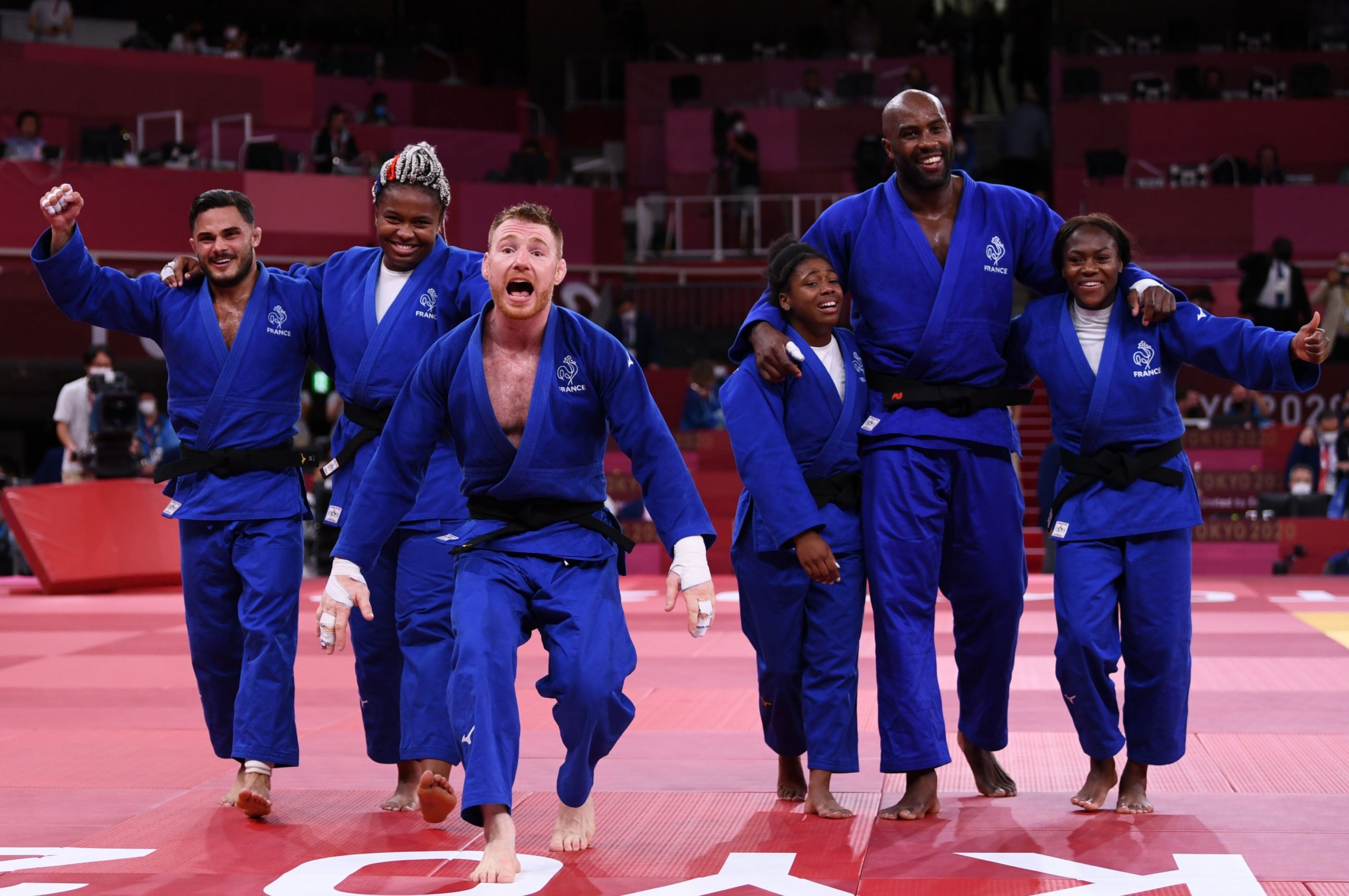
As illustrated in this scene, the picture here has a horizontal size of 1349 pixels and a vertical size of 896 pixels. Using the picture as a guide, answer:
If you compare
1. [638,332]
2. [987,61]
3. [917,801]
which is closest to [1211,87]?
[987,61]

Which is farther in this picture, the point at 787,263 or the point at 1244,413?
the point at 1244,413

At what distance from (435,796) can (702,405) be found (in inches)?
429

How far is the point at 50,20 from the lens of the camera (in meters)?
19.5

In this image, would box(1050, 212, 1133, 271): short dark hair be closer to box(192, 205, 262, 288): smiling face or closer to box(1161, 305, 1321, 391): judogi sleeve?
box(1161, 305, 1321, 391): judogi sleeve

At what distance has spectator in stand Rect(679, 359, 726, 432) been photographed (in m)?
14.4

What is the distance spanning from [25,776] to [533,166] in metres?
14.8

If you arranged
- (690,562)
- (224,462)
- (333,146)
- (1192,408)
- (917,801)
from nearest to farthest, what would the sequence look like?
(690,562) → (917,801) → (224,462) → (1192,408) → (333,146)

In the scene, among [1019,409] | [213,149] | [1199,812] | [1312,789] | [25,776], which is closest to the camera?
[1199,812]

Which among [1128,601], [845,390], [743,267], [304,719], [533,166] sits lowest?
[304,719]

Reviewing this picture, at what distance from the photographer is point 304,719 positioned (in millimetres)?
6238

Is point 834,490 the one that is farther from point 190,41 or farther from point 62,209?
point 190,41

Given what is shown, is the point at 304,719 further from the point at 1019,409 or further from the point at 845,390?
the point at 1019,409

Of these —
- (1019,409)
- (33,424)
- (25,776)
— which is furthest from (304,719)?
(33,424)

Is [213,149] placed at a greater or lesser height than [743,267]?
greater
